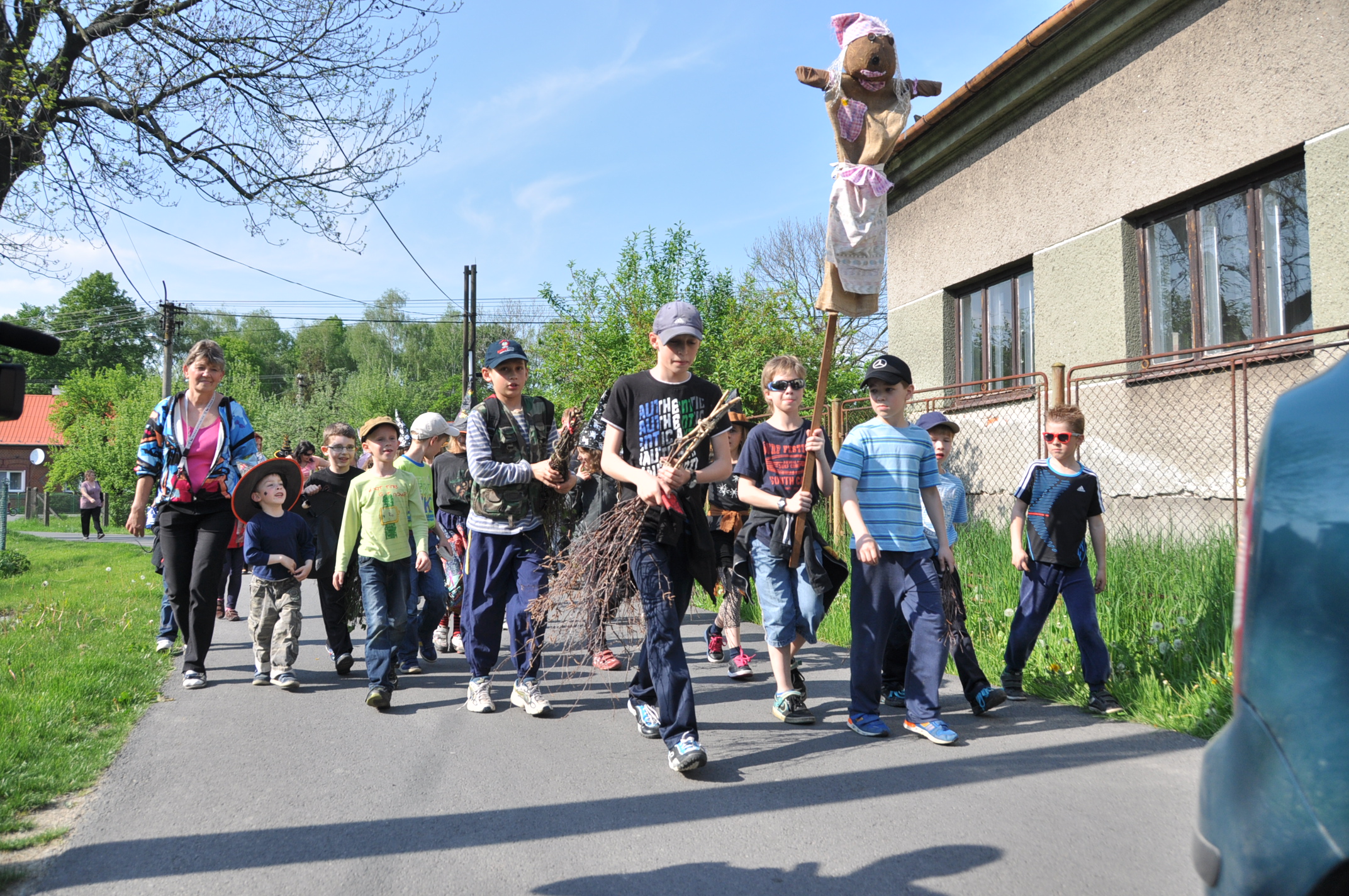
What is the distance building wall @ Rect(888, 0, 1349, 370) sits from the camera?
24.1 feet

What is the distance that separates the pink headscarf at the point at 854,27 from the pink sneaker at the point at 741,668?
3.97 meters

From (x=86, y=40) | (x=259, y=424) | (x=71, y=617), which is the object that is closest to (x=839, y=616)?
(x=71, y=617)

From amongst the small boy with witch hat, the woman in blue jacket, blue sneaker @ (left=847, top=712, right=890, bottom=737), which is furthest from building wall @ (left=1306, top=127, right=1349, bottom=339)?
the woman in blue jacket

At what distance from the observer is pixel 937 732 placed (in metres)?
4.73

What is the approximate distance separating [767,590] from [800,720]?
73cm

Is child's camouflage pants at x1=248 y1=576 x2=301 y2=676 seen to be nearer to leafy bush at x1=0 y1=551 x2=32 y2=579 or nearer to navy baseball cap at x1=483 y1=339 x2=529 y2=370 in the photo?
navy baseball cap at x1=483 y1=339 x2=529 y2=370

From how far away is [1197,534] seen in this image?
7.70 metres

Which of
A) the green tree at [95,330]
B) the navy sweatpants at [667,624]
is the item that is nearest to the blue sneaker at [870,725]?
the navy sweatpants at [667,624]

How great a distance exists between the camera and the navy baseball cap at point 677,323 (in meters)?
4.60

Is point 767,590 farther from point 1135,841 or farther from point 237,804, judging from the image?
point 237,804

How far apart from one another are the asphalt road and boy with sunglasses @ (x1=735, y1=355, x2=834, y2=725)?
1.08ft

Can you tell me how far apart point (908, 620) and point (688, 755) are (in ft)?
4.97

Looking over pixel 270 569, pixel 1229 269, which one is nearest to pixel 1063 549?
pixel 1229 269

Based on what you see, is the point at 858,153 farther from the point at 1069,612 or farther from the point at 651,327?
the point at 651,327
